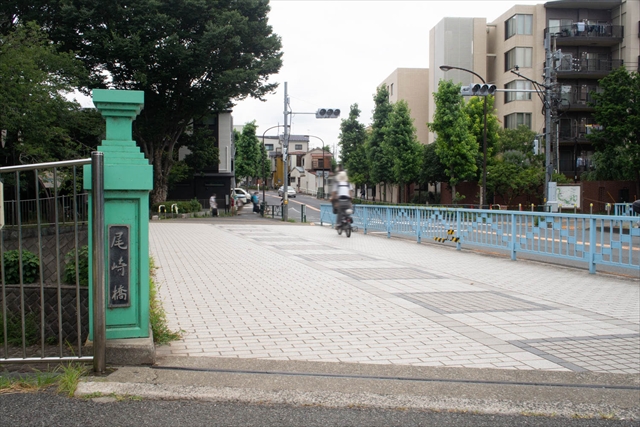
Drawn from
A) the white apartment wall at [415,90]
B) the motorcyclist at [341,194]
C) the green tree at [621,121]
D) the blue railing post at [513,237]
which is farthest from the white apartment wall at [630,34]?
the blue railing post at [513,237]

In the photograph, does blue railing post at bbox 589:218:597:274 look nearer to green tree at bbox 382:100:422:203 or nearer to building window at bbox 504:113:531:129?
building window at bbox 504:113:531:129

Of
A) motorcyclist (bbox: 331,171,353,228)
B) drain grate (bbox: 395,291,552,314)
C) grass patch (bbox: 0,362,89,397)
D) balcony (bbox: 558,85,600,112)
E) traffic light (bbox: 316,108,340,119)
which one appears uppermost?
balcony (bbox: 558,85,600,112)

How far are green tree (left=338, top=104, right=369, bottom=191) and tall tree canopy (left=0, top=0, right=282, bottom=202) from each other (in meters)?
29.4

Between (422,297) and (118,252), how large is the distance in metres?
4.61

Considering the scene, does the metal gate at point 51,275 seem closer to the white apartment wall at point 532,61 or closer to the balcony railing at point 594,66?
the white apartment wall at point 532,61

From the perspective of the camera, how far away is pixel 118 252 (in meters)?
4.18

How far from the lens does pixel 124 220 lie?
4168mm

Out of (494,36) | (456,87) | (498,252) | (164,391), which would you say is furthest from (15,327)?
(494,36)

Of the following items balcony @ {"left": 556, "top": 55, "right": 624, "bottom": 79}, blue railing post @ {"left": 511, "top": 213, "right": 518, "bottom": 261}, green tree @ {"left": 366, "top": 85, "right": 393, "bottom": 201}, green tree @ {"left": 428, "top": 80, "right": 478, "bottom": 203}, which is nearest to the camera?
blue railing post @ {"left": 511, "top": 213, "right": 518, "bottom": 261}

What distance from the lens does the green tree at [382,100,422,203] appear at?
48312mm

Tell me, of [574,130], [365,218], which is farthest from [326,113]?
[574,130]

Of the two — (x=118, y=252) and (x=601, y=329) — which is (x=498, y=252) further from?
(x=118, y=252)

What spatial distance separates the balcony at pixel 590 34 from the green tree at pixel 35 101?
3255 cm

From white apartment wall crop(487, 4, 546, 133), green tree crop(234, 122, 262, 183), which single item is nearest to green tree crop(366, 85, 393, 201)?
white apartment wall crop(487, 4, 546, 133)
